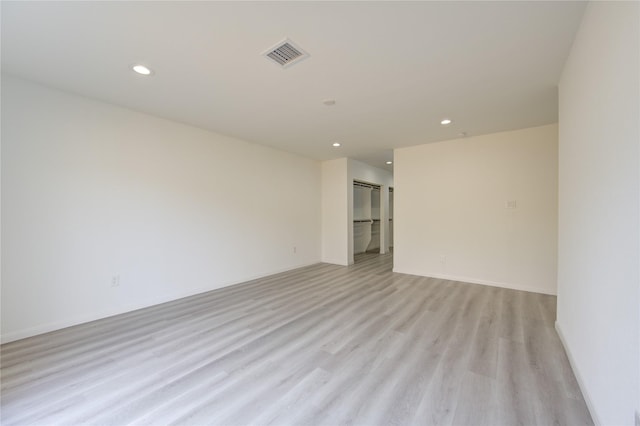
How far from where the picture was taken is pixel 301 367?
76.3 inches

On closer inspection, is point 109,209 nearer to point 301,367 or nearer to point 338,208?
point 301,367

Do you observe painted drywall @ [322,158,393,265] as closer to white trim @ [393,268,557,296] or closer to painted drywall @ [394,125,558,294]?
painted drywall @ [394,125,558,294]

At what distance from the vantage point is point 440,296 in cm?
358

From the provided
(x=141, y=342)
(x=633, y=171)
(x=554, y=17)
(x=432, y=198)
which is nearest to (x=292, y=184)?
(x=432, y=198)

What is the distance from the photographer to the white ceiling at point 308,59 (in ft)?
5.29

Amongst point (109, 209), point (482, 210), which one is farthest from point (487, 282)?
point (109, 209)

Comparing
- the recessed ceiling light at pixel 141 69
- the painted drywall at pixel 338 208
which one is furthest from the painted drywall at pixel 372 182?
the recessed ceiling light at pixel 141 69

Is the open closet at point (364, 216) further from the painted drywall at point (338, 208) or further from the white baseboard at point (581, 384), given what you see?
the white baseboard at point (581, 384)

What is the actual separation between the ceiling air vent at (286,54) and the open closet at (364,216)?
5572mm

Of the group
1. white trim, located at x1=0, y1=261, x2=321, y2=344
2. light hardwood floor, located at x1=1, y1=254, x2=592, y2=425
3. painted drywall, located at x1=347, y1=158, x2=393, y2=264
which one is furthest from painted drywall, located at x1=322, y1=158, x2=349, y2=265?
white trim, located at x1=0, y1=261, x2=321, y2=344

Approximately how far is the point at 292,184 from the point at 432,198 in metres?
2.86

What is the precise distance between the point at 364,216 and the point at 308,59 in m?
6.11

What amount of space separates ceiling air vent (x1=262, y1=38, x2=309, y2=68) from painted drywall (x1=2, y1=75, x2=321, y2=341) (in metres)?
2.23

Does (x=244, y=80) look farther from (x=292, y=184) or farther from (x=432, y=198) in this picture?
(x=432, y=198)
